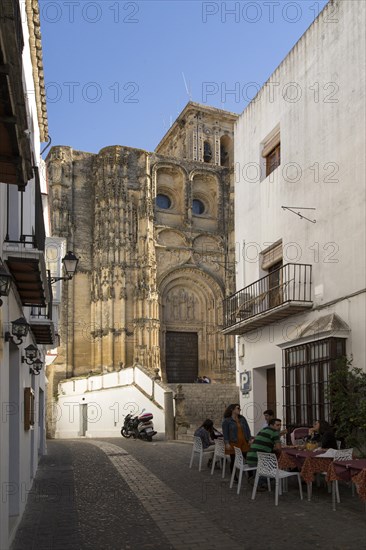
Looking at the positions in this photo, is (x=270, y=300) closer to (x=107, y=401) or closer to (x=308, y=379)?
(x=308, y=379)

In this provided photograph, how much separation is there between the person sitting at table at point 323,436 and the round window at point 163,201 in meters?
27.6

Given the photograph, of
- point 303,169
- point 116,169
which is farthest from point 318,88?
point 116,169

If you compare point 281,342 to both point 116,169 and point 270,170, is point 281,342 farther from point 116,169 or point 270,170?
point 116,169

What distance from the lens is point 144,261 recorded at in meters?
35.7

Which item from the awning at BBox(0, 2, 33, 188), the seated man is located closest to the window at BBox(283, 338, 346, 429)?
the seated man

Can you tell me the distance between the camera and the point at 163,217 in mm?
37875

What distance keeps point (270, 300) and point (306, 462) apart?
690 centimetres

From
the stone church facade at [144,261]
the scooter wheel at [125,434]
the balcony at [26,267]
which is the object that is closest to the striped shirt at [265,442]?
the balcony at [26,267]

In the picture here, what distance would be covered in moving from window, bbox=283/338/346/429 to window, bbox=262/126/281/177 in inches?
203

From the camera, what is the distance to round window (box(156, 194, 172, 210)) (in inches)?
1516

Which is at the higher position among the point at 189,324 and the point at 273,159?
the point at 273,159

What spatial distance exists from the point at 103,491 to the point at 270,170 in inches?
372

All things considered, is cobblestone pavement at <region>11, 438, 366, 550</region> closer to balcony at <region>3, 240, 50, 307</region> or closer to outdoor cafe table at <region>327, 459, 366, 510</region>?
outdoor cafe table at <region>327, 459, 366, 510</region>

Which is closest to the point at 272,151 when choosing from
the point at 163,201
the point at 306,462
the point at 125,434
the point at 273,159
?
the point at 273,159
